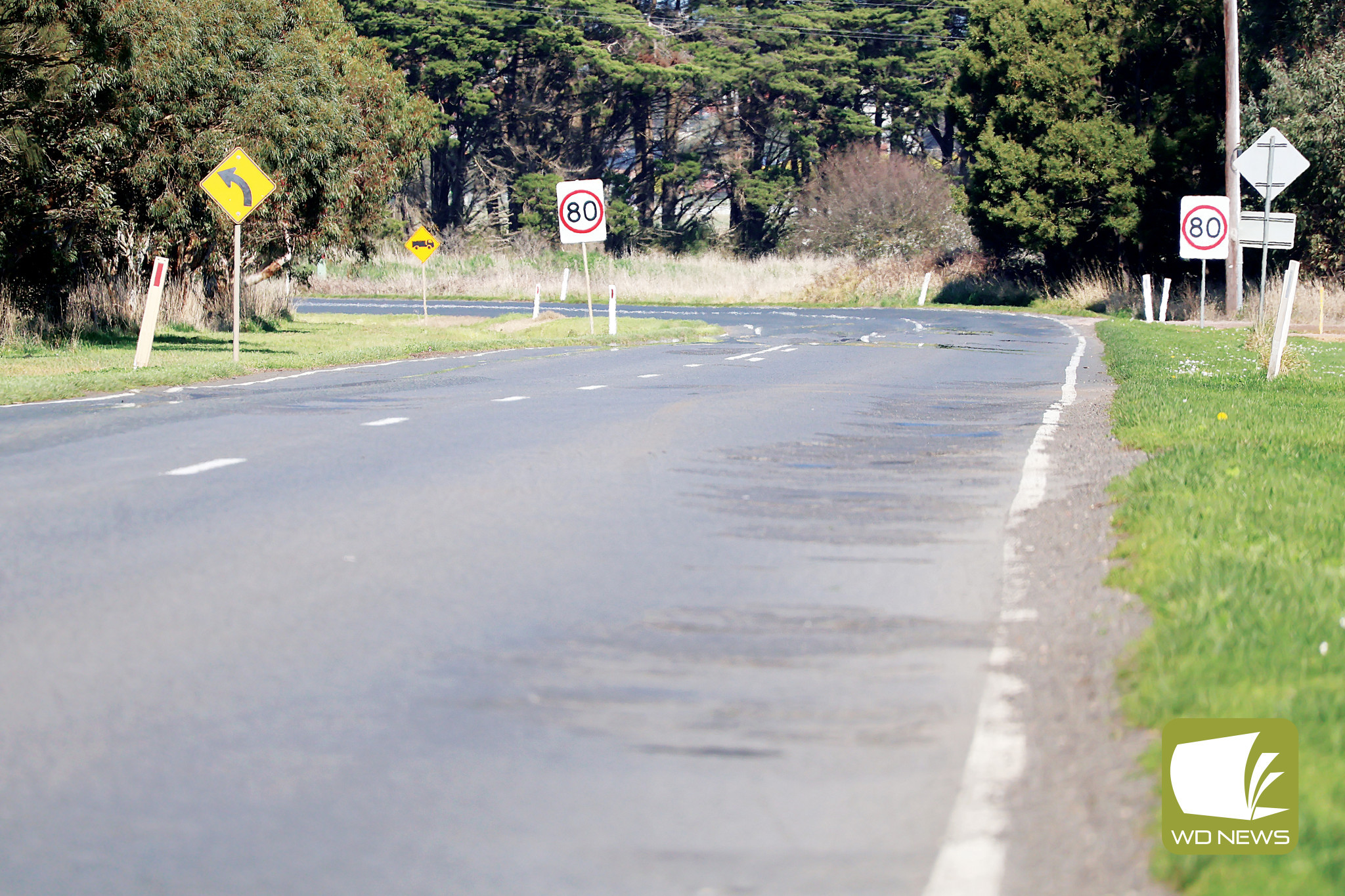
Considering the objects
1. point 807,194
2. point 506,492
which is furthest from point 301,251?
point 807,194

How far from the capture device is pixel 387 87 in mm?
40625

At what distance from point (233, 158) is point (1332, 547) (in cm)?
1799

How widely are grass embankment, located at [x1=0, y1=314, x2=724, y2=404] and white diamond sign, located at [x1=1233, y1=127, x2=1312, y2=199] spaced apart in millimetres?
10628

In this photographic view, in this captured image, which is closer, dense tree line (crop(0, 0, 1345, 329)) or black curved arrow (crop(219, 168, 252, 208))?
black curved arrow (crop(219, 168, 252, 208))

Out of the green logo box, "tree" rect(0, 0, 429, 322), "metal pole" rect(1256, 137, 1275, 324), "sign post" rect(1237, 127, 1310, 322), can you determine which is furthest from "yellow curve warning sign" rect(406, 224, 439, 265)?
the green logo box

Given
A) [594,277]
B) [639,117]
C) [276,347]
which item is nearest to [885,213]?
[594,277]

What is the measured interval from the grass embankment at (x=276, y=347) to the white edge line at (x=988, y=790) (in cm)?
1298

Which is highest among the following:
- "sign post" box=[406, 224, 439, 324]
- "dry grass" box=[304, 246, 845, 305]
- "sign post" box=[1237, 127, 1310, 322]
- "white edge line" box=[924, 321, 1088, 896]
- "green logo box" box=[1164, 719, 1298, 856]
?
"sign post" box=[1237, 127, 1310, 322]

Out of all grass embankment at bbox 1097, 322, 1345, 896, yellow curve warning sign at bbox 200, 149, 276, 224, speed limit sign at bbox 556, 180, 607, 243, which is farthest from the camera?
speed limit sign at bbox 556, 180, 607, 243

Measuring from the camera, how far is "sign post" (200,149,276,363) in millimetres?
21953

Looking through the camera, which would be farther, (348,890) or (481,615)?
(481,615)

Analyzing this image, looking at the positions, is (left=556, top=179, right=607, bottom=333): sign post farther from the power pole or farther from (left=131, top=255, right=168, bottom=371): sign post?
the power pole

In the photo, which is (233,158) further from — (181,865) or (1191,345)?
(181,865)

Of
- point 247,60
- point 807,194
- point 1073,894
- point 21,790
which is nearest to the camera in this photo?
point 1073,894
